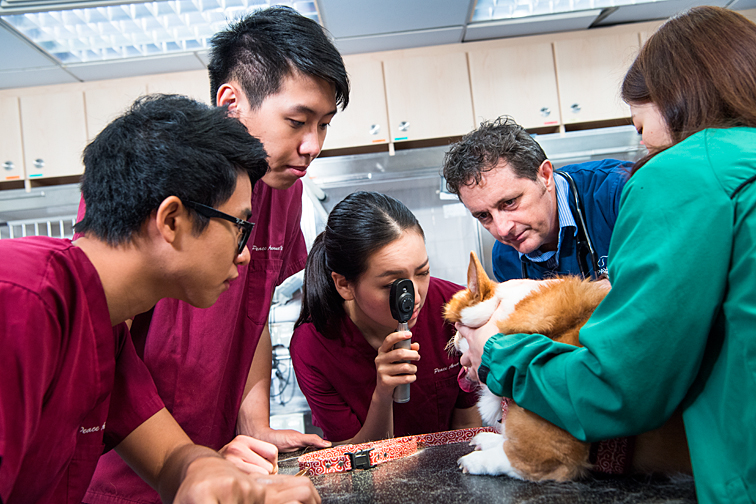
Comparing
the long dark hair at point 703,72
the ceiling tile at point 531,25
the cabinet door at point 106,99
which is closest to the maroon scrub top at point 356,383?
the long dark hair at point 703,72

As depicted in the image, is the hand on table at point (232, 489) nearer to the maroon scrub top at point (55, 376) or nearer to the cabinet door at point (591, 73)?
the maroon scrub top at point (55, 376)

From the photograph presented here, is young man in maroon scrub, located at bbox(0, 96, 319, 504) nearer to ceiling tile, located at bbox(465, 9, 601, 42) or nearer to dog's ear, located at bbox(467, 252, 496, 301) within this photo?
dog's ear, located at bbox(467, 252, 496, 301)

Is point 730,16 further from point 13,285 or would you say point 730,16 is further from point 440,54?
point 440,54

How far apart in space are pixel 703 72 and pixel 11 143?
435 centimetres

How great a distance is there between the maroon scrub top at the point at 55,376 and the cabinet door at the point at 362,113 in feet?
8.99

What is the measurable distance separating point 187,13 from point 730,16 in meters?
3.03

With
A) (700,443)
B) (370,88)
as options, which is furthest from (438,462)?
(370,88)

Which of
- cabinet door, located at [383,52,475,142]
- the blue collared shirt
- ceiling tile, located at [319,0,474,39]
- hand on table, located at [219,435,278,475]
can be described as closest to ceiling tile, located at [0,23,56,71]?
ceiling tile, located at [319,0,474,39]

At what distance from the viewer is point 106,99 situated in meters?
3.58

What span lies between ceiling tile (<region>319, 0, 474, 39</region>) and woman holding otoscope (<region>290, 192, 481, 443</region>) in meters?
1.88

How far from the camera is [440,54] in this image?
3.54 metres

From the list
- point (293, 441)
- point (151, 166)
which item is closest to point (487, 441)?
point (293, 441)

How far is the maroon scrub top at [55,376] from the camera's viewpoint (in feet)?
2.03

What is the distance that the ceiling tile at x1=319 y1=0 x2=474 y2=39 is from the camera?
2965mm
